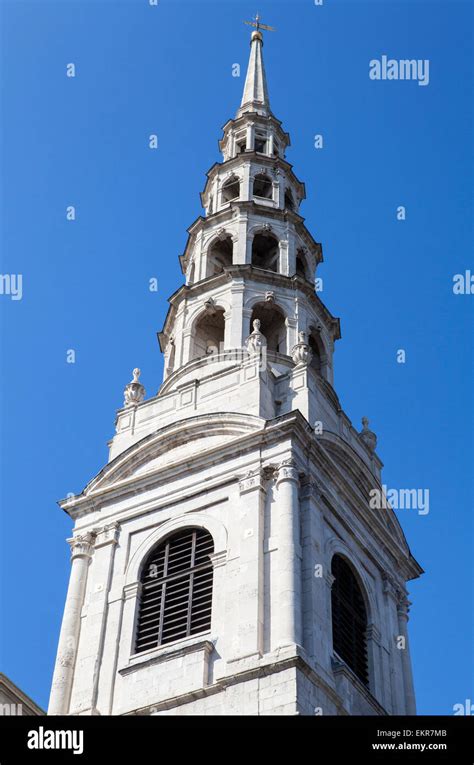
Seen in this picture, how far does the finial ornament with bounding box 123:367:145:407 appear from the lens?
4400 centimetres

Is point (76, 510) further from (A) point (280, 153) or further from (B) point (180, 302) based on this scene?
(A) point (280, 153)

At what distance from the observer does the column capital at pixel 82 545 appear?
39438 mm

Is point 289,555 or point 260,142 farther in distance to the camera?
point 260,142

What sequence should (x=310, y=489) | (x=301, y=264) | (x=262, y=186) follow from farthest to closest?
(x=262, y=186) → (x=301, y=264) → (x=310, y=489)

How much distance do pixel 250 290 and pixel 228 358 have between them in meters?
4.33

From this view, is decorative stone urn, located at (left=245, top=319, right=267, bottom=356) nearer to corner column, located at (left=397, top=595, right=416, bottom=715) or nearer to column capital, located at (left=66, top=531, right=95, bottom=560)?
column capital, located at (left=66, top=531, right=95, bottom=560)

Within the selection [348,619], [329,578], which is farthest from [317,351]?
[329,578]

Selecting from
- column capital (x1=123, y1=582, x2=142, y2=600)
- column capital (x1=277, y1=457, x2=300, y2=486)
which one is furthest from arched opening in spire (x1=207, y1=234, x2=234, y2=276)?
column capital (x1=123, y1=582, x2=142, y2=600)

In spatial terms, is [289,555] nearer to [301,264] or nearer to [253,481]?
[253,481]

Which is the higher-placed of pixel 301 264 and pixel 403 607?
pixel 301 264

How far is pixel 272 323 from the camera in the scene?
47.0 metres

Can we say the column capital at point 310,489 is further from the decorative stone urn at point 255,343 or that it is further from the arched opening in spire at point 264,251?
the arched opening in spire at point 264,251

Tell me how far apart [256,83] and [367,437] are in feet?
70.4
